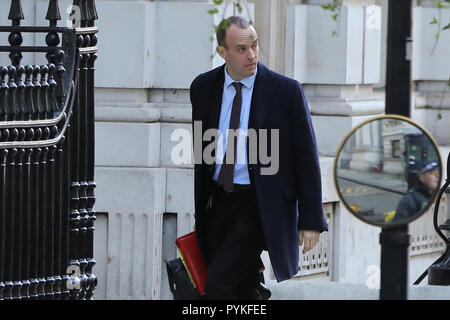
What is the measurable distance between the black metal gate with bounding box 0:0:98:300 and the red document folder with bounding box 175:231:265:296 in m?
0.86

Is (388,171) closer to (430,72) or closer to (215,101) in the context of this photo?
(215,101)

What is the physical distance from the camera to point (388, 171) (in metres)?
5.75

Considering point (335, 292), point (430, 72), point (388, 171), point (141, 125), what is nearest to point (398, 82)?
point (388, 171)

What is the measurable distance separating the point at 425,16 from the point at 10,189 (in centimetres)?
705

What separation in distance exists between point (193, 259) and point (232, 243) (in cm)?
27

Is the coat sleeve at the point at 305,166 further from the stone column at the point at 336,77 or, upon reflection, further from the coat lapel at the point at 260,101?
the stone column at the point at 336,77

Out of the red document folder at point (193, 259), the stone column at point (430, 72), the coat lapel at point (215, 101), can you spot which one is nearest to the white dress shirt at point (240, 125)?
the coat lapel at point (215, 101)

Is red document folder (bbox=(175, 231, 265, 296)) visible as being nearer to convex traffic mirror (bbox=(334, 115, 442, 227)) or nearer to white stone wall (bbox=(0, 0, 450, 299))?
convex traffic mirror (bbox=(334, 115, 442, 227))

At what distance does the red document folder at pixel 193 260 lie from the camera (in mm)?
7129

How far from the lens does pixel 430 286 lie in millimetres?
8625

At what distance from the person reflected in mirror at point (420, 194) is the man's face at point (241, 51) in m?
1.58

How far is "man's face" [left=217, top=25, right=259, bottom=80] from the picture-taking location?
23.2 ft
